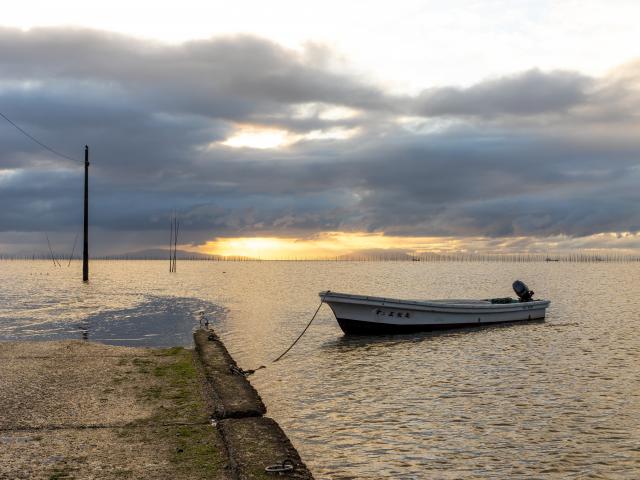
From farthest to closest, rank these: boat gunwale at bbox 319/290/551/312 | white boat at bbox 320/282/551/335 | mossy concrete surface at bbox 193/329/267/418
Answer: white boat at bbox 320/282/551/335
boat gunwale at bbox 319/290/551/312
mossy concrete surface at bbox 193/329/267/418

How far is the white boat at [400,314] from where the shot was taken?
33.8 meters

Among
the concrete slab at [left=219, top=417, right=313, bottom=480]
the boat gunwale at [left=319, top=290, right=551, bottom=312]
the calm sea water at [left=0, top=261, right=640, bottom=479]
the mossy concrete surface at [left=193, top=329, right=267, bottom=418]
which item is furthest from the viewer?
the boat gunwale at [left=319, top=290, right=551, bottom=312]

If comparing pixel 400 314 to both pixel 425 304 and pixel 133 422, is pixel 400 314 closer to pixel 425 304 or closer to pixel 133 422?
pixel 425 304

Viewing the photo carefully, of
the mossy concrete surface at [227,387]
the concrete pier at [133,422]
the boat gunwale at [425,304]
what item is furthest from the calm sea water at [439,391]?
the concrete pier at [133,422]

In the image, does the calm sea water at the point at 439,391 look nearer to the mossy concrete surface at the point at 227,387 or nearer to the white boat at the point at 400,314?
the white boat at the point at 400,314

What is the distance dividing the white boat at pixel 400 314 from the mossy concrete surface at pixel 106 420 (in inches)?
601

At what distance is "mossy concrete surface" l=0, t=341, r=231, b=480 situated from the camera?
925cm

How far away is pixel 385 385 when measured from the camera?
67.6ft

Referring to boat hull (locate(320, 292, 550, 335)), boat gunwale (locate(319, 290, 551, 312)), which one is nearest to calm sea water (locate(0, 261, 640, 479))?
boat hull (locate(320, 292, 550, 335))

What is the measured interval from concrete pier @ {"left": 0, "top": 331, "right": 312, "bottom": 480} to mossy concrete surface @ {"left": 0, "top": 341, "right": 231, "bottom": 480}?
2 centimetres

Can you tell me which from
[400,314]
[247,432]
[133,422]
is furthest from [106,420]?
[400,314]

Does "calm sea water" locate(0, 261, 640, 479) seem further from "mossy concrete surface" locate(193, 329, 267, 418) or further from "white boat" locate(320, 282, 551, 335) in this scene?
"mossy concrete surface" locate(193, 329, 267, 418)

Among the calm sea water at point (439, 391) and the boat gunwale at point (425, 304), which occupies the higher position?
the boat gunwale at point (425, 304)

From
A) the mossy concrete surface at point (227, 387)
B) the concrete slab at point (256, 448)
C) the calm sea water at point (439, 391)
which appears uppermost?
the concrete slab at point (256, 448)
